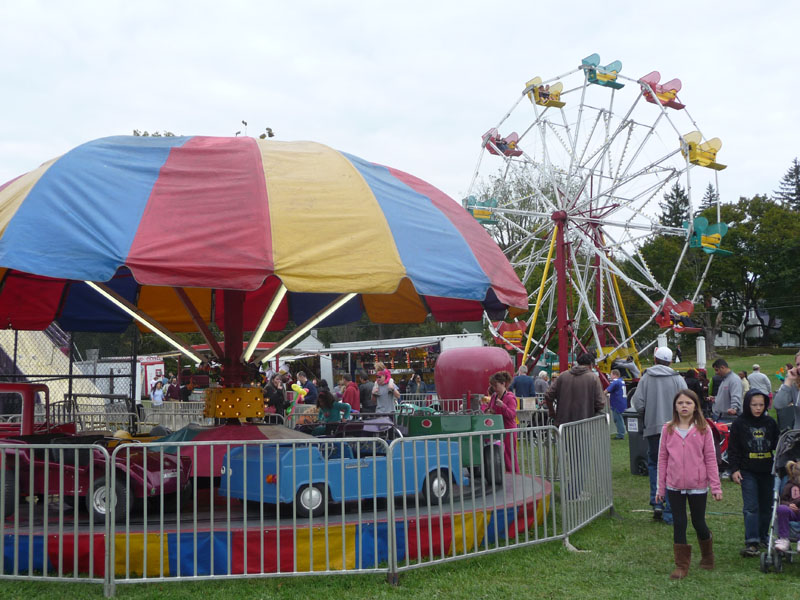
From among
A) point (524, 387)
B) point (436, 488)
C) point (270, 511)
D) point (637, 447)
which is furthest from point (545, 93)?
point (270, 511)

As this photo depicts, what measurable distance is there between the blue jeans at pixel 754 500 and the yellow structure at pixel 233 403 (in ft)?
15.6

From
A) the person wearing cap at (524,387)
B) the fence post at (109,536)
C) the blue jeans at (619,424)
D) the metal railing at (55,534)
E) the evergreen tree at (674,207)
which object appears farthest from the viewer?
the evergreen tree at (674,207)

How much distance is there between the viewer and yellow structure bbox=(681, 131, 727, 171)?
23.3 meters

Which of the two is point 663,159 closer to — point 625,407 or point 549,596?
point 625,407

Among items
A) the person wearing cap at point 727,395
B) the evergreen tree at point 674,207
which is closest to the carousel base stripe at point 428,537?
the person wearing cap at point 727,395

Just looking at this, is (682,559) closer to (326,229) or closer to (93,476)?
(326,229)

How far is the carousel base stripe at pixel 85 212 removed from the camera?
576 centimetres

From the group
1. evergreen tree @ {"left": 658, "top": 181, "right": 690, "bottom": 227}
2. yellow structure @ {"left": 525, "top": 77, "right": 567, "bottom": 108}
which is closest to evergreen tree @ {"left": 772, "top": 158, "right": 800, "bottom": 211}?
evergreen tree @ {"left": 658, "top": 181, "right": 690, "bottom": 227}

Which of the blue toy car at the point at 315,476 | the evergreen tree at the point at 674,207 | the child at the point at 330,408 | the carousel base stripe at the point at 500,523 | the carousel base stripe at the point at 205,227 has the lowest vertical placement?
the carousel base stripe at the point at 500,523

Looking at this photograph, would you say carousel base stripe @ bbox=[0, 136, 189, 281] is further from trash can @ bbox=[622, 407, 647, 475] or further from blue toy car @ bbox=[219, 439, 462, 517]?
trash can @ bbox=[622, 407, 647, 475]

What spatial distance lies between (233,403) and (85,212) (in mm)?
2542

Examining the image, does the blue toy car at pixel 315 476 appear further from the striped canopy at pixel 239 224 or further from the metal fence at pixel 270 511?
the striped canopy at pixel 239 224

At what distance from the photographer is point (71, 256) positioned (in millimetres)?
5809

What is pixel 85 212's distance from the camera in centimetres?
618
